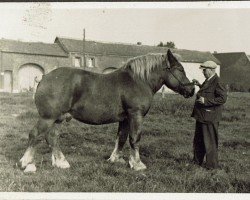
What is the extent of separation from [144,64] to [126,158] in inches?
65.6

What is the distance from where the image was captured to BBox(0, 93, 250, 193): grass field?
4336 millimetres

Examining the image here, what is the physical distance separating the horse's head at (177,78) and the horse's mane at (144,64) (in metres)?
0.15

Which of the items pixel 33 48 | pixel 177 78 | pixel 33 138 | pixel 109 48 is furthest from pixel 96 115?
pixel 109 48

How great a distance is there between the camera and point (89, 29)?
588cm

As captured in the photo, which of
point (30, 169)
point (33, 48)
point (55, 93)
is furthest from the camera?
point (33, 48)

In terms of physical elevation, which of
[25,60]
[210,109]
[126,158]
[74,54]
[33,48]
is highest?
[33,48]

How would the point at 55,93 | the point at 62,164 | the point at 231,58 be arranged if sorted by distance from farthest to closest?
the point at 231,58 → the point at 62,164 → the point at 55,93

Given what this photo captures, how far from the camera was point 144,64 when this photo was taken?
5.16m

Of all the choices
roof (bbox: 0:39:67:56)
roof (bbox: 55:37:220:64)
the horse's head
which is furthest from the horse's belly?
roof (bbox: 55:37:220:64)

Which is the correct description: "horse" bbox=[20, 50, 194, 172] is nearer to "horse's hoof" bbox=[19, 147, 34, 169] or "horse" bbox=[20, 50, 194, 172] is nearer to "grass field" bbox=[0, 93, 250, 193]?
"horse's hoof" bbox=[19, 147, 34, 169]

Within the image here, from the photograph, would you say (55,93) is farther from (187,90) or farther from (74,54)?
(74,54)

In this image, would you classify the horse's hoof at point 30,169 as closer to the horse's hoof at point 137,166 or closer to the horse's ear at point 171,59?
the horse's hoof at point 137,166

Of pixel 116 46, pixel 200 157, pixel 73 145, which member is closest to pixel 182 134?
pixel 200 157

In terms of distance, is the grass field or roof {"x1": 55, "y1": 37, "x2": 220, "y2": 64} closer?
the grass field
